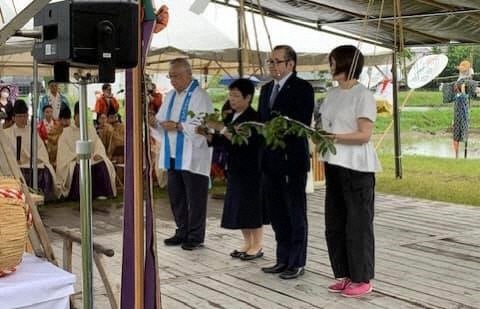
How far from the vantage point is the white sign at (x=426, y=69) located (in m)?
9.88

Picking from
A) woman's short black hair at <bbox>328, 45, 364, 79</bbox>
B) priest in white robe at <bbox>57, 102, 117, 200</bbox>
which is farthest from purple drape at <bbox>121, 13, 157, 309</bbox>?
priest in white robe at <bbox>57, 102, 117, 200</bbox>

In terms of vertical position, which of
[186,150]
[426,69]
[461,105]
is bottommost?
[186,150]

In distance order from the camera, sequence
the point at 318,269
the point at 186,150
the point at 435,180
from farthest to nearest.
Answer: the point at 435,180 < the point at 186,150 < the point at 318,269

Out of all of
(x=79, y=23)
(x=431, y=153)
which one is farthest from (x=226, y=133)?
(x=431, y=153)

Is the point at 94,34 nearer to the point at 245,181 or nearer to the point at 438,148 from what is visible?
the point at 245,181

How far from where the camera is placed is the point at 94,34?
2.00 m

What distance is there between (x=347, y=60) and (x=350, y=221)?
32.6 inches

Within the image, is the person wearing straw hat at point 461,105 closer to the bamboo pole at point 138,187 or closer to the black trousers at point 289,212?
the black trousers at point 289,212

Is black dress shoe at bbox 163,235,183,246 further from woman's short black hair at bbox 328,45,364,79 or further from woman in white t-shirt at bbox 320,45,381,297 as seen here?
woman's short black hair at bbox 328,45,364,79

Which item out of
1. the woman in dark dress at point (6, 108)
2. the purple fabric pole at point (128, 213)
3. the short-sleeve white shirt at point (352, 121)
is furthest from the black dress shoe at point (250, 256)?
the woman in dark dress at point (6, 108)

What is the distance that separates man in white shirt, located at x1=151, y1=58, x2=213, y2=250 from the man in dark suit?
79cm

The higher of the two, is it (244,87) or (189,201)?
(244,87)

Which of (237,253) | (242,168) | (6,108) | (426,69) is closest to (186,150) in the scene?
(242,168)

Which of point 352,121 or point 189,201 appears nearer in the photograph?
point 352,121
